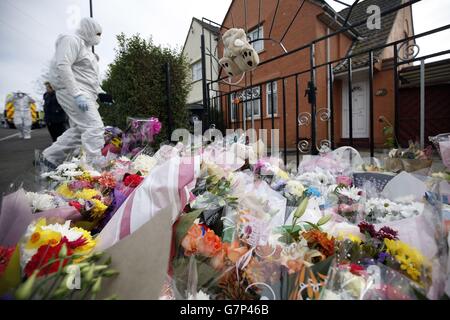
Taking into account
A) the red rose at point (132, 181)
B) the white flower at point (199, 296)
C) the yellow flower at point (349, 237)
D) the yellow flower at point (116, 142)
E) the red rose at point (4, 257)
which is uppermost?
the yellow flower at point (116, 142)

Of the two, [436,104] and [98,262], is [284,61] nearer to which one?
[436,104]

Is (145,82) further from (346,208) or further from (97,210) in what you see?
(346,208)

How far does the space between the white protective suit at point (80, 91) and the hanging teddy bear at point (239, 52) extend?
155 cm

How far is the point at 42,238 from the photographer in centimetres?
53

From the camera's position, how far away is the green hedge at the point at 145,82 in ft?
14.8

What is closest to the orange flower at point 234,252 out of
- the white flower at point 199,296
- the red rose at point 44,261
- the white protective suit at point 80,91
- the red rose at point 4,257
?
the white flower at point 199,296

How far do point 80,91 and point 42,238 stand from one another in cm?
278

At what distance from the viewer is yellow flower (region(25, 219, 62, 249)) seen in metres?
0.51

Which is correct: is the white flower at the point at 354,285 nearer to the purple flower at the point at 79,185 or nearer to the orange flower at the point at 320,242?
the orange flower at the point at 320,242

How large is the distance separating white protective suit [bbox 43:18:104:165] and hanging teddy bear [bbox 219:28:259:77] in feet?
5.07

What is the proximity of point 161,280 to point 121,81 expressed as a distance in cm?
489

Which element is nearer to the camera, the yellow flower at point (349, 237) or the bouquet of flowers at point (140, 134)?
the yellow flower at point (349, 237)

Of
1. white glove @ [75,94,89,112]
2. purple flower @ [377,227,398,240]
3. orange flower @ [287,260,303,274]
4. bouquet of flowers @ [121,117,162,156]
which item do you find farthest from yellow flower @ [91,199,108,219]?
white glove @ [75,94,89,112]

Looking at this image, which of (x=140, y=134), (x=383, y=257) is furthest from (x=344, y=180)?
(x=140, y=134)
